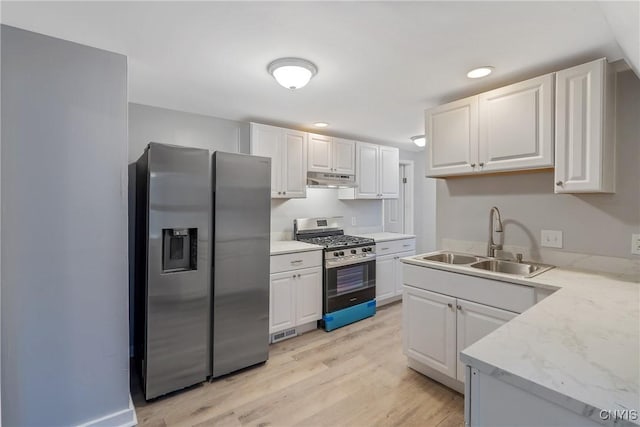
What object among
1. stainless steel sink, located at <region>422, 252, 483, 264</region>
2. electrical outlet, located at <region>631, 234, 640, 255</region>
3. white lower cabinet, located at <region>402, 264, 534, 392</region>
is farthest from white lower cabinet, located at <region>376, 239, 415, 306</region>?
electrical outlet, located at <region>631, 234, 640, 255</region>

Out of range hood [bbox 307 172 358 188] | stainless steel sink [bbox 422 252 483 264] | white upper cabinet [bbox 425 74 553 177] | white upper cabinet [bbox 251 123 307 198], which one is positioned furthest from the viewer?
range hood [bbox 307 172 358 188]

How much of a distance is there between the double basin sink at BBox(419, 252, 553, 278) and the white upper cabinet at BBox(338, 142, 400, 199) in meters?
1.64

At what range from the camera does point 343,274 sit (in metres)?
3.33

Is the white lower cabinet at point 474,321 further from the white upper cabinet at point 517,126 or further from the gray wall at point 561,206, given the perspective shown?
the white upper cabinet at point 517,126

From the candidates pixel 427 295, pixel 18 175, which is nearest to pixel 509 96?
pixel 427 295

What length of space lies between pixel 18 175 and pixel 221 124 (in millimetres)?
1858

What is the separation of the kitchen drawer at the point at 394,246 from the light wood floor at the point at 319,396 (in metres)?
1.26

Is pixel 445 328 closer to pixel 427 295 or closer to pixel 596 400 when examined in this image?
pixel 427 295

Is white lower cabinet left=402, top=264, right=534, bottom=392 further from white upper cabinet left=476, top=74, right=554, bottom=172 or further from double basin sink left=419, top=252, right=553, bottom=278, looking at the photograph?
white upper cabinet left=476, top=74, right=554, bottom=172

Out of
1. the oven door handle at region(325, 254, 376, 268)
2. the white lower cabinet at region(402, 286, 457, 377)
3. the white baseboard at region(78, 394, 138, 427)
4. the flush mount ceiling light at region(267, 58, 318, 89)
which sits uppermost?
the flush mount ceiling light at region(267, 58, 318, 89)

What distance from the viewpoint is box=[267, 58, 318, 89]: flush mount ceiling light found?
6.21 feet

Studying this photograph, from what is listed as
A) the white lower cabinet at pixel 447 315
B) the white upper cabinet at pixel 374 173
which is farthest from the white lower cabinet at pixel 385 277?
the white lower cabinet at pixel 447 315

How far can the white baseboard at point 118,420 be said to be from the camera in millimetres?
1768

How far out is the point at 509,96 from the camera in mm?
2100
